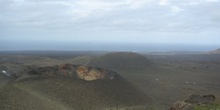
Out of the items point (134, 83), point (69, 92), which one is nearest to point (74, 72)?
point (69, 92)

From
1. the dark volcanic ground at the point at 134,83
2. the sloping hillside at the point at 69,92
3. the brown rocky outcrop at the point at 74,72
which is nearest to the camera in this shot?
the sloping hillside at the point at 69,92

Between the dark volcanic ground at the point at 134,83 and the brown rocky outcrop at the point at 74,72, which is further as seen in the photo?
the brown rocky outcrop at the point at 74,72

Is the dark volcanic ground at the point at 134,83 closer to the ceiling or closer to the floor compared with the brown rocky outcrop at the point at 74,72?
closer to the floor

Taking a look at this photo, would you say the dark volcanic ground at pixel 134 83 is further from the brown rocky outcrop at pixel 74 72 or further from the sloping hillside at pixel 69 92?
the brown rocky outcrop at pixel 74 72

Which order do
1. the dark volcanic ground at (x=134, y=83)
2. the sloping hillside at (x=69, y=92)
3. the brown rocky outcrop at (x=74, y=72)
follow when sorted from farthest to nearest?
the brown rocky outcrop at (x=74, y=72), the dark volcanic ground at (x=134, y=83), the sloping hillside at (x=69, y=92)

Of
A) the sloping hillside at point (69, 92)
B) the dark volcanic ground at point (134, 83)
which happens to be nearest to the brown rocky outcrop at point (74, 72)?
the sloping hillside at point (69, 92)

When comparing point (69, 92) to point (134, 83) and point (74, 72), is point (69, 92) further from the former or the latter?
point (134, 83)

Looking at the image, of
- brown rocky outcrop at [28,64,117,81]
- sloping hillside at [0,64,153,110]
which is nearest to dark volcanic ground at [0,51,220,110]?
sloping hillside at [0,64,153,110]

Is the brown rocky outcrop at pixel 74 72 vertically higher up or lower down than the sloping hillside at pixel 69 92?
higher up

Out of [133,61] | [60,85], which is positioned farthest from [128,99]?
[133,61]

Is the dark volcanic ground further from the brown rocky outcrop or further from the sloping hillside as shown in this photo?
the brown rocky outcrop
